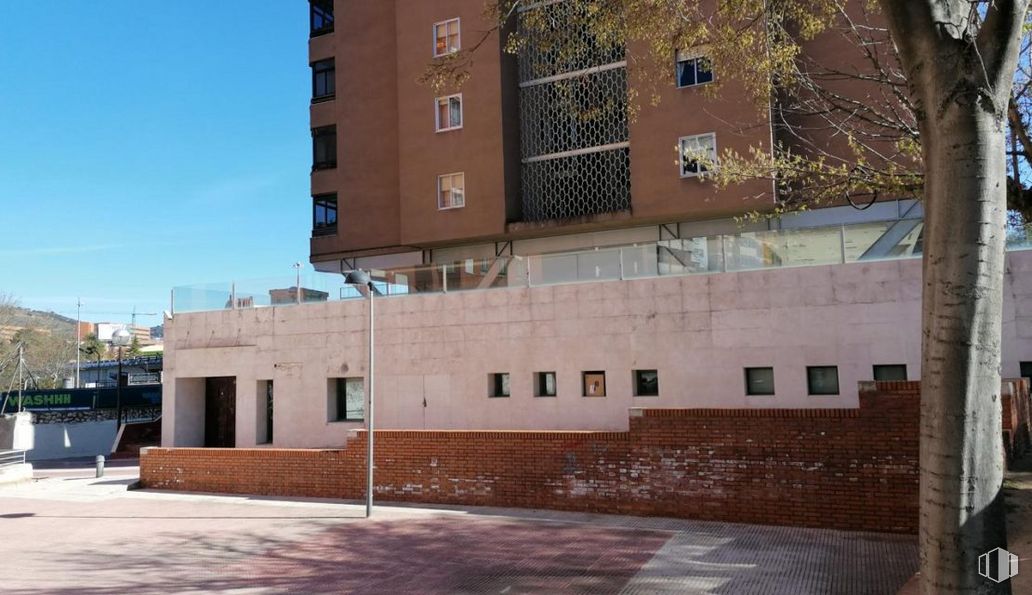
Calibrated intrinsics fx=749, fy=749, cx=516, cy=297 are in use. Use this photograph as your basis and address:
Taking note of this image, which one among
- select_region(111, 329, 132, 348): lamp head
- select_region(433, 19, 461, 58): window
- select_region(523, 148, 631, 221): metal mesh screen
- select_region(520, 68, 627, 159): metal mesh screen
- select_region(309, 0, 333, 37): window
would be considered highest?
select_region(309, 0, 333, 37): window

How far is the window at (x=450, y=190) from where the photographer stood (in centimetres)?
2692

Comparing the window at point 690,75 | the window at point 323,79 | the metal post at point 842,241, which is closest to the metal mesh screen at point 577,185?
the window at point 690,75

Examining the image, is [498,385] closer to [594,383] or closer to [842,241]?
[594,383]

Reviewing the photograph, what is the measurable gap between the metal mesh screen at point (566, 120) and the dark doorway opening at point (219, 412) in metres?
12.9

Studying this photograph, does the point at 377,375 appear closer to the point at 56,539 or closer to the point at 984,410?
the point at 56,539

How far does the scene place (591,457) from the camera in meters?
13.7

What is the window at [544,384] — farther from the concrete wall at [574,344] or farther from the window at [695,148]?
the window at [695,148]

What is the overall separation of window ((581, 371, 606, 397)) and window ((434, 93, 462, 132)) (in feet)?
43.8

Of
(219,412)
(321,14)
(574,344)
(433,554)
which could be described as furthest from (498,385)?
→ (321,14)

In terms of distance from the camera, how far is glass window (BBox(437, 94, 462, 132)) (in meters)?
26.9

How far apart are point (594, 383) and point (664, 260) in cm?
311

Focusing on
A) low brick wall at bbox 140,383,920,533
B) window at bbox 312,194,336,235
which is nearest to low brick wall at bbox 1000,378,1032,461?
low brick wall at bbox 140,383,920,533

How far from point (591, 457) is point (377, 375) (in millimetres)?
7547

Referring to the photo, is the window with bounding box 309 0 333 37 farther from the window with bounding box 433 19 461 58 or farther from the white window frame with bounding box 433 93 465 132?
the white window frame with bounding box 433 93 465 132
